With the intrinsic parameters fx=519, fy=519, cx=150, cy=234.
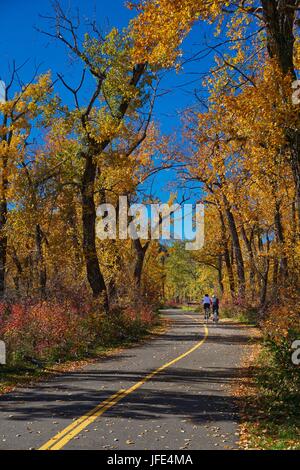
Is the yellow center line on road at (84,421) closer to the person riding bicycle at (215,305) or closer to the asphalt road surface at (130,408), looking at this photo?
the asphalt road surface at (130,408)

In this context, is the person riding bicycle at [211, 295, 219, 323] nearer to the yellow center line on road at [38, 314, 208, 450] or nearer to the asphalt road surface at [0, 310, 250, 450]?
the asphalt road surface at [0, 310, 250, 450]

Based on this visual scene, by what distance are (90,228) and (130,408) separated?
1505 cm

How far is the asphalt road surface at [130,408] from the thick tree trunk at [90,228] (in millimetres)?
7638

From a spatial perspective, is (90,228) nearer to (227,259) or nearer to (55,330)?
(55,330)

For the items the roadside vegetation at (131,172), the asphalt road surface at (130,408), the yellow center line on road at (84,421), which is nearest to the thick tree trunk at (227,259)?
the roadside vegetation at (131,172)

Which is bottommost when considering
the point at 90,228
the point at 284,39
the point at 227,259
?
the point at 227,259

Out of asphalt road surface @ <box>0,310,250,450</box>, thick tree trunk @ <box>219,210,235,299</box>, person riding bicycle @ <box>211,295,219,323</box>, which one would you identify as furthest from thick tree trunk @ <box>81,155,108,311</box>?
thick tree trunk @ <box>219,210,235,299</box>

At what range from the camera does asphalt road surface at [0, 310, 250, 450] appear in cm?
756

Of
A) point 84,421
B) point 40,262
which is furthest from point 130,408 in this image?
point 40,262

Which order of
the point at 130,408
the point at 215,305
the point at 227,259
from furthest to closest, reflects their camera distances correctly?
the point at 227,259
the point at 215,305
the point at 130,408

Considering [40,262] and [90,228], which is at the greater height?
[90,228]

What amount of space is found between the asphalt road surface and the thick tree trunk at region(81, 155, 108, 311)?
25.1 feet

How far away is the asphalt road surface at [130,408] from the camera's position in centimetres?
756

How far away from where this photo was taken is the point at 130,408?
9766mm
